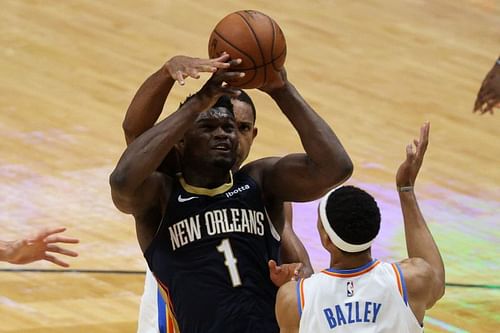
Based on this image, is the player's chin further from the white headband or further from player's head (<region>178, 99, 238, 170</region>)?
the white headband

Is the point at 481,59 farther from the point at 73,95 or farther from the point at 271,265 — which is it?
the point at 271,265

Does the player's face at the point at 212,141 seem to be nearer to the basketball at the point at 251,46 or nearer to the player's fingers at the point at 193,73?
the basketball at the point at 251,46

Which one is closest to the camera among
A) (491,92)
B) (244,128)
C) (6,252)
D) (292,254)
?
(6,252)

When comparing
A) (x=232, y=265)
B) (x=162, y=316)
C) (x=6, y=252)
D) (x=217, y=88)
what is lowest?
(x=162, y=316)

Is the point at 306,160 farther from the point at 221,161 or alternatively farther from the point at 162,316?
the point at 162,316

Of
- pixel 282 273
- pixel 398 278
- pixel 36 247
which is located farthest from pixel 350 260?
pixel 36 247

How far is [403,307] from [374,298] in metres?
0.12

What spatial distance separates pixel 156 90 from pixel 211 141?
14.1 inches

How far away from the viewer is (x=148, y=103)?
589 cm

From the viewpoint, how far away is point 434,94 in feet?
42.0

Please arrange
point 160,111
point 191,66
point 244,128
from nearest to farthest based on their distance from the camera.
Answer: point 191,66 → point 160,111 → point 244,128

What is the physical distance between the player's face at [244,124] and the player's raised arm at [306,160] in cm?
37

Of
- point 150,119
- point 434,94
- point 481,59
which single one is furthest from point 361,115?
point 150,119

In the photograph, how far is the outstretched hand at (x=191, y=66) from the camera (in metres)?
5.61
